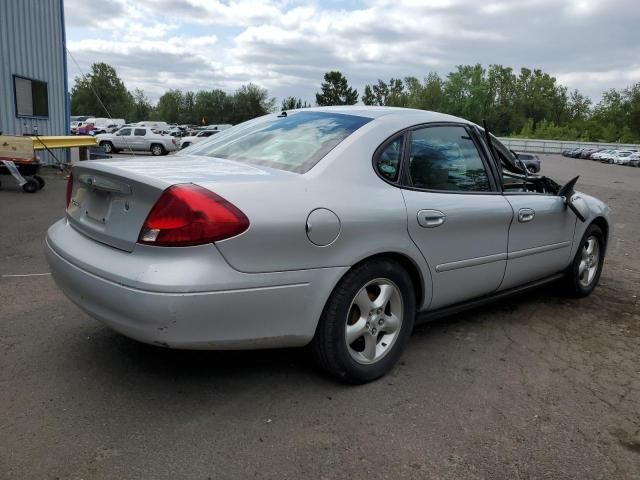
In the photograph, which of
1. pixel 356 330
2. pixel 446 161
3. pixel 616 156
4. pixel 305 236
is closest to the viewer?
pixel 305 236

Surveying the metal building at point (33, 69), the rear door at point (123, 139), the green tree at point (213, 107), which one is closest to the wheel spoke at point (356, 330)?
the metal building at point (33, 69)

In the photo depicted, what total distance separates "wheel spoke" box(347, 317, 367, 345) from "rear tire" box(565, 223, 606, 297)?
254cm

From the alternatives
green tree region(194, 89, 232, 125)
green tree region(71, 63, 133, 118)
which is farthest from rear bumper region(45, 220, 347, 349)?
green tree region(194, 89, 232, 125)

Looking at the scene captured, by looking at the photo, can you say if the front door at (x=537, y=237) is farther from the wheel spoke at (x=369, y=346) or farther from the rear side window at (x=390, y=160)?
the wheel spoke at (x=369, y=346)

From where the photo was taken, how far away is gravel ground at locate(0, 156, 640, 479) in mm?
2400

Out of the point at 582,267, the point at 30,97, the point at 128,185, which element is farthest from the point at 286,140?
the point at 30,97

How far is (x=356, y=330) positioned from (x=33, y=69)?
1500cm

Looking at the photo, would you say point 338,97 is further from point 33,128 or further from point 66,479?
point 66,479

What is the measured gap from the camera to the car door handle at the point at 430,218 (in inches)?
128

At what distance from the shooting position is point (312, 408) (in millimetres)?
2857

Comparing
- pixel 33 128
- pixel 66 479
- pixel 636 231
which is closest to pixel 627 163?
pixel 636 231

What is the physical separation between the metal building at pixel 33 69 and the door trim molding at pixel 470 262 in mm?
13469

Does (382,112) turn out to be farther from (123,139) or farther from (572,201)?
(123,139)

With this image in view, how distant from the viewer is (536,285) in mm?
4375
